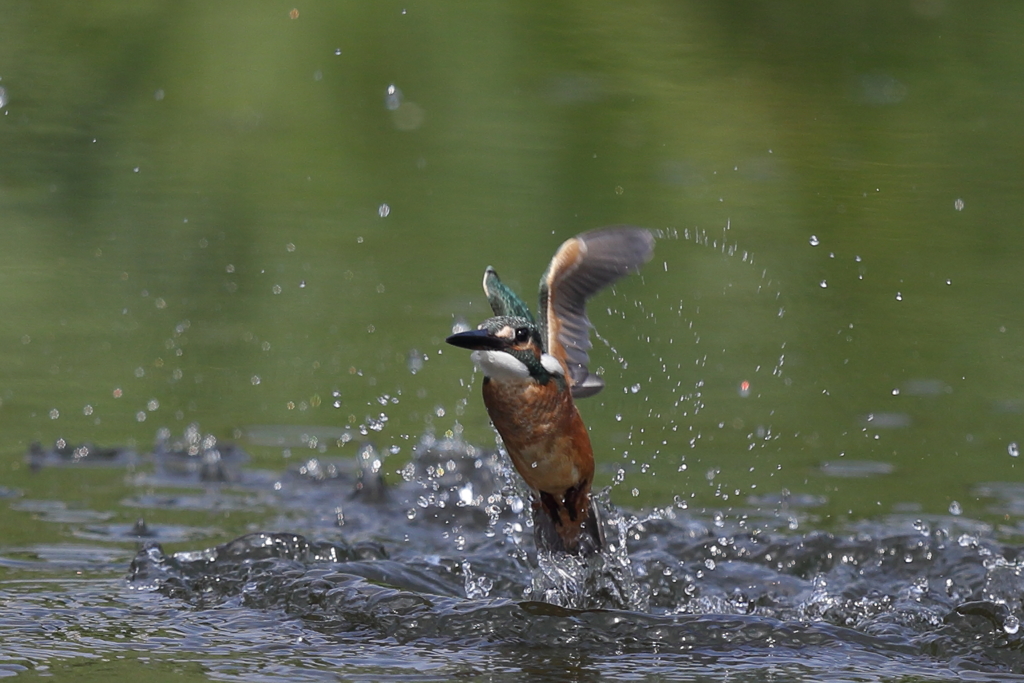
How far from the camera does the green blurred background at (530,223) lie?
493 cm

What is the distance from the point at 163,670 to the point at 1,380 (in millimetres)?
2717

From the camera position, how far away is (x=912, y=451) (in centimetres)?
472

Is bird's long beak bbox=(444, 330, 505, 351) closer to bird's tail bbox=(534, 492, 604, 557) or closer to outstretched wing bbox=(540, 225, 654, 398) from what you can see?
outstretched wing bbox=(540, 225, 654, 398)

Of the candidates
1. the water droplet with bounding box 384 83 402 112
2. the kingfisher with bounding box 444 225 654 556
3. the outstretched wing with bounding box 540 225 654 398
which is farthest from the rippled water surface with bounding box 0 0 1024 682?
the outstretched wing with bounding box 540 225 654 398

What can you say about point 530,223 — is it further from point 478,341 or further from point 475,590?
point 478,341

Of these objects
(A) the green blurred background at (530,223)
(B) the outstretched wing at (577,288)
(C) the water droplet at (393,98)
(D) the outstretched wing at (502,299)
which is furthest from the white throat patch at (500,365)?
(C) the water droplet at (393,98)

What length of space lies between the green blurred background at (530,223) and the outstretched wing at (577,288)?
4.07 ft

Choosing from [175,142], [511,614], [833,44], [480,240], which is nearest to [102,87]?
[175,142]

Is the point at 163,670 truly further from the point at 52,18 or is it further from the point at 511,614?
the point at 52,18

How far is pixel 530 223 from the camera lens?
254 inches

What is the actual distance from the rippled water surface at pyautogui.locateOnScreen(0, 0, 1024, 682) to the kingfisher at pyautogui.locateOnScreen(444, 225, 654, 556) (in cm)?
15

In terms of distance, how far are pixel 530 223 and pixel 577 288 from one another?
Answer: 3223mm

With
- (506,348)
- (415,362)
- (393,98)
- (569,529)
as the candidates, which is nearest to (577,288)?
(506,348)

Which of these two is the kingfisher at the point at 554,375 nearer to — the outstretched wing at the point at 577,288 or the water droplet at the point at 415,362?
the outstretched wing at the point at 577,288
